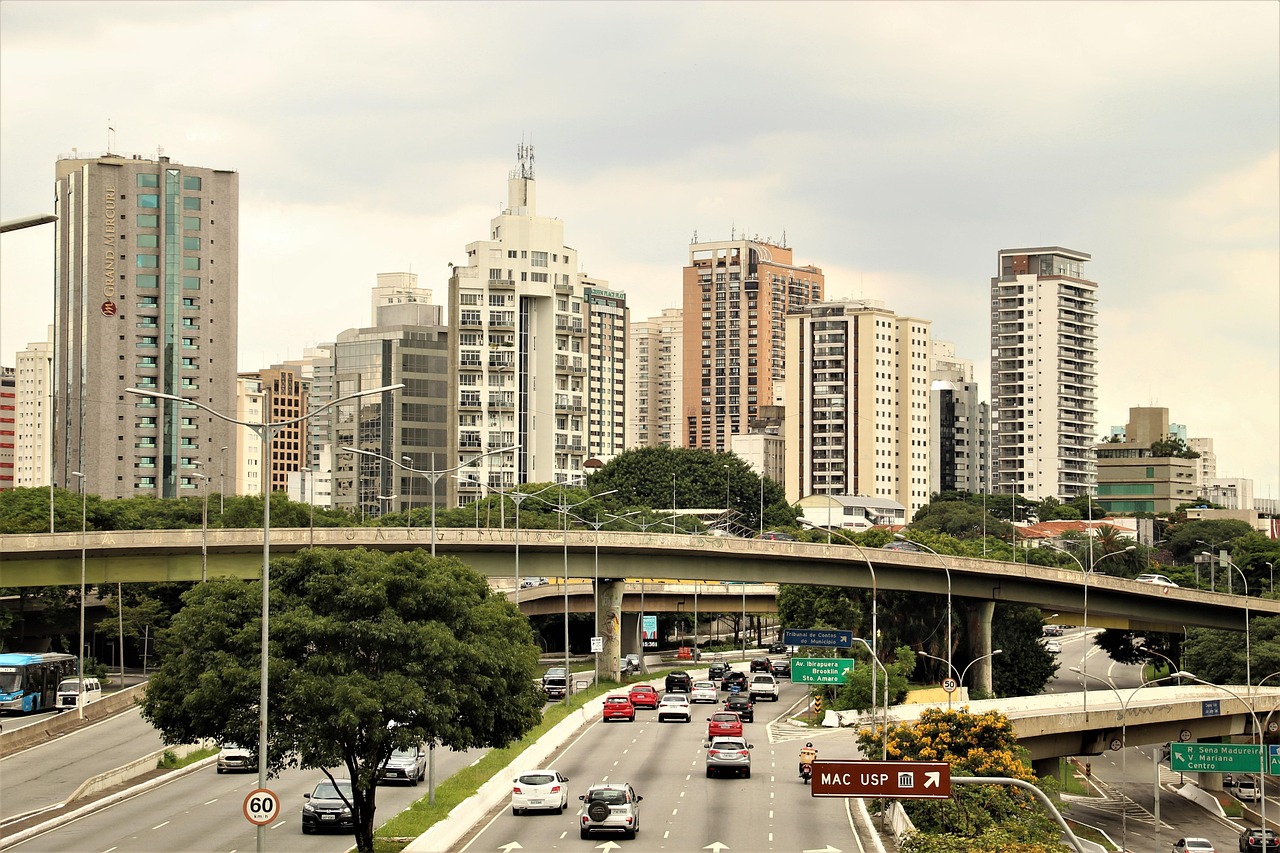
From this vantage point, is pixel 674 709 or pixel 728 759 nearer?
pixel 728 759

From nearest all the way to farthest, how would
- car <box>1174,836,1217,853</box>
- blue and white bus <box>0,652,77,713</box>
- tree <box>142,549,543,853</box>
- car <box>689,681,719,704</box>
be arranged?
1. tree <box>142,549,543,853</box>
2. car <box>1174,836,1217,853</box>
3. blue and white bus <box>0,652,77,713</box>
4. car <box>689,681,719,704</box>

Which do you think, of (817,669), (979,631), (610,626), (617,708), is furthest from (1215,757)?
(979,631)

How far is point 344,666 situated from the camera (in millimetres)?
40812

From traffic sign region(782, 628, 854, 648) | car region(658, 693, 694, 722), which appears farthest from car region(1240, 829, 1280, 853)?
car region(658, 693, 694, 722)

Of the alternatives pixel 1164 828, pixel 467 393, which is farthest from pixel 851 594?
pixel 467 393

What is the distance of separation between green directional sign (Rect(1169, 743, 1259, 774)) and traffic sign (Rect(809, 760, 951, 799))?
95.0 ft

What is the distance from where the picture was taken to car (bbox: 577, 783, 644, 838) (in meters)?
44.7

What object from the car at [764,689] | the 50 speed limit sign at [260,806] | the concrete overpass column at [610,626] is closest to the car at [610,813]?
the 50 speed limit sign at [260,806]

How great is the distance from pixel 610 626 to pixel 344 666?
204 ft

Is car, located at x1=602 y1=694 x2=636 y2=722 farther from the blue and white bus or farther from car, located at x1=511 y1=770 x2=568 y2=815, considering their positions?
car, located at x1=511 y1=770 x2=568 y2=815

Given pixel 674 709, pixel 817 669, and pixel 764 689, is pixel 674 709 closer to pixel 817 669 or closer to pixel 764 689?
pixel 817 669

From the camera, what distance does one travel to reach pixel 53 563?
82.7 m

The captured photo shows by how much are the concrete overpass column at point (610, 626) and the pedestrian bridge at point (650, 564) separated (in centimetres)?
179

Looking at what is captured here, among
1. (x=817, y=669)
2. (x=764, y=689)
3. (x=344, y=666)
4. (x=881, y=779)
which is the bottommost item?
(x=764, y=689)
